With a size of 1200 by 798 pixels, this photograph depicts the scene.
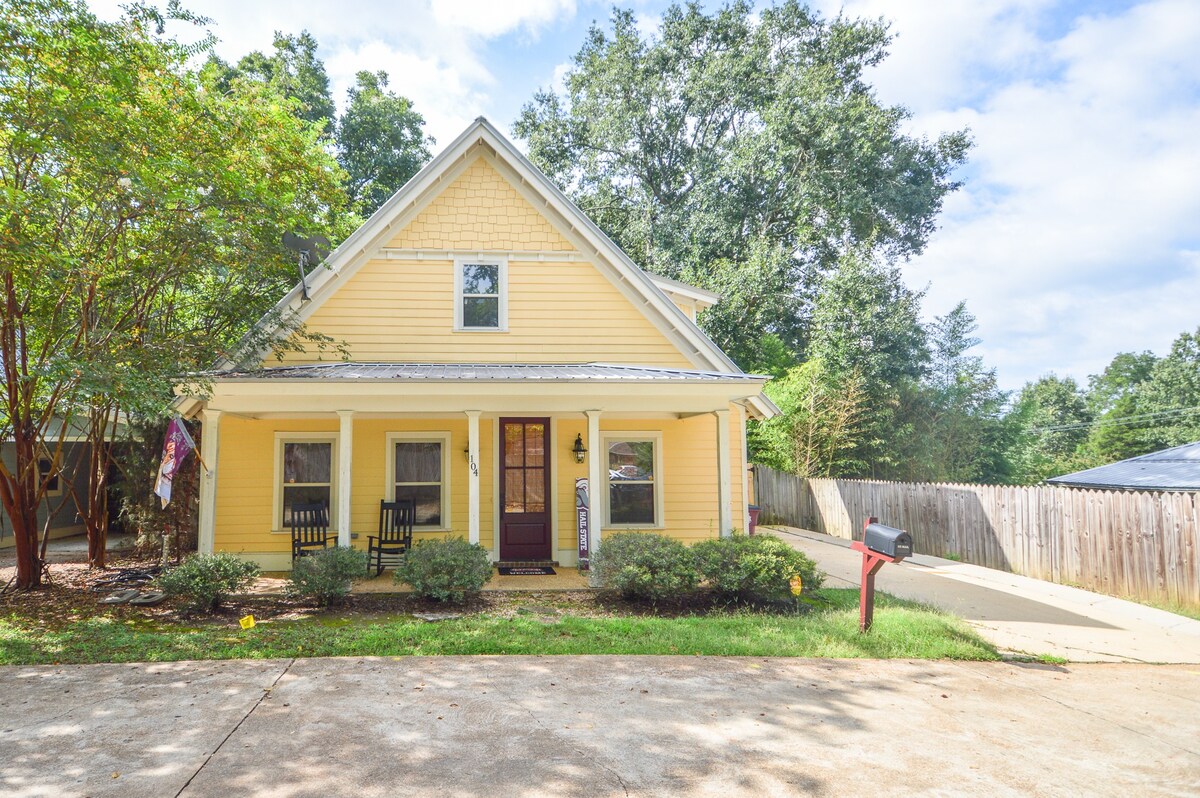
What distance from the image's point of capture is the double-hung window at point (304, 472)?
10.1 m

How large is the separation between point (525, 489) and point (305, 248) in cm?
527

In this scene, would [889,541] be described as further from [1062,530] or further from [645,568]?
[1062,530]

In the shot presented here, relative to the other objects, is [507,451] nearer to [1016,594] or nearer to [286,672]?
[286,672]

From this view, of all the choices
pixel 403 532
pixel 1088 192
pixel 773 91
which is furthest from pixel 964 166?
pixel 403 532

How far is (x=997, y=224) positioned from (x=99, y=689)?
33488mm

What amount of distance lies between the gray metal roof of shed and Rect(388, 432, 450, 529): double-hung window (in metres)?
1.23

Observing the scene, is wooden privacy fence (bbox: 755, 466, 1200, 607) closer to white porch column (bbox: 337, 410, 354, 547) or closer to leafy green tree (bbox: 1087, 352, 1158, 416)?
white porch column (bbox: 337, 410, 354, 547)

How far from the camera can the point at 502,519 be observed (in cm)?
1036

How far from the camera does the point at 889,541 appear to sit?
6.08m

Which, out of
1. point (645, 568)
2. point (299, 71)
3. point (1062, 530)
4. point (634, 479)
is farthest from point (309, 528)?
point (299, 71)

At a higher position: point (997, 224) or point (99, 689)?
point (997, 224)

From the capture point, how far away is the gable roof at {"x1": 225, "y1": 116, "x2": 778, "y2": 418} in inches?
410

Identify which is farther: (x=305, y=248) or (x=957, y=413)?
(x=957, y=413)

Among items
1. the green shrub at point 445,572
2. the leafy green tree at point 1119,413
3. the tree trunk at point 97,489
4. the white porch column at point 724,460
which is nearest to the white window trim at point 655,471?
the white porch column at point 724,460
